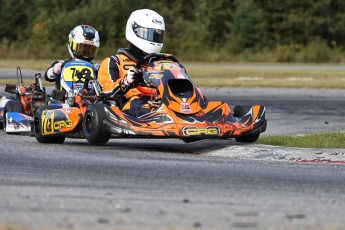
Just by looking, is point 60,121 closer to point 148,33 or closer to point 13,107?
point 148,33

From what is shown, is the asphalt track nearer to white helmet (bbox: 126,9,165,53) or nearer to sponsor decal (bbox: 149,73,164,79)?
sponsor decal (bbox: 149,73,164,79)

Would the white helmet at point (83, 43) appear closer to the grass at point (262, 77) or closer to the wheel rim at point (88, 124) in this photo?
the wheel rim at point (88, 124)

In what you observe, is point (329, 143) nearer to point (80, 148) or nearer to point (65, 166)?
point (80, 148)

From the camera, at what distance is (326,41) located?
54.2 metres

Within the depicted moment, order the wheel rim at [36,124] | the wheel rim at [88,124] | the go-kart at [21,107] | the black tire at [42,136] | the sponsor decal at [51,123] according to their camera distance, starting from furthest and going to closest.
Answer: the go-kart at [21,107] < the wheel rim at [36,124] < the black tire at [42,136] < the sponsor decal at [51,123] < the wheel rim at [88,124]

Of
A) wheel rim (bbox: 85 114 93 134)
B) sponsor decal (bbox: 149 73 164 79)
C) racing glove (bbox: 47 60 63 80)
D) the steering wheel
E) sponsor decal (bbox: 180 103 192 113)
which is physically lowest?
wheel rim (bbox: 85 114 93 134)

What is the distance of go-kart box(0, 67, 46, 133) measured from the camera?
1536 cm

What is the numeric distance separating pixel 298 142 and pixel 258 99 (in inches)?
436

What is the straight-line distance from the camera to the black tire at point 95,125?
41.2 ft

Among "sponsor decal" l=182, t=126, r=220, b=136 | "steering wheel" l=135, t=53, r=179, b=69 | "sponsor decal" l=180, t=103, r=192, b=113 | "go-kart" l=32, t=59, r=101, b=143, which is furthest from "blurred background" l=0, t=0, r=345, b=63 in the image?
"sponsor decal" l=182, t=126, r=220, b=136

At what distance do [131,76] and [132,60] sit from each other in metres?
0.69

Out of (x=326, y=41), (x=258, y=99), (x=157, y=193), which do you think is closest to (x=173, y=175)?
(x=157, y=193)

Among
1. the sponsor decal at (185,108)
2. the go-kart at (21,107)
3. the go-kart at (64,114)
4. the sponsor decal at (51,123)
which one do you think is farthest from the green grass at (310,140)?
the go-kart at (21,107)

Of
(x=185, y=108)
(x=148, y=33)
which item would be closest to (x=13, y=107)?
(x=148, y=33)
